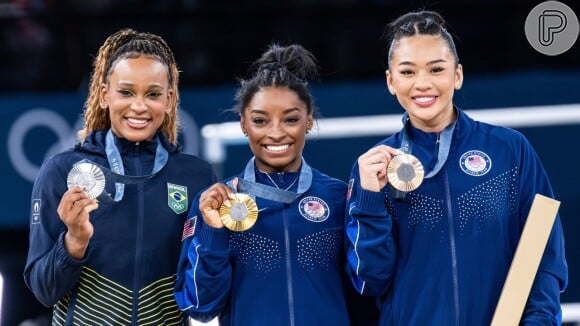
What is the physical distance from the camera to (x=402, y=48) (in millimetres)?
3584

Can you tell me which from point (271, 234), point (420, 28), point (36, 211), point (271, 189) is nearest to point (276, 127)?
point (271, 189)

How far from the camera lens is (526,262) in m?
3.35

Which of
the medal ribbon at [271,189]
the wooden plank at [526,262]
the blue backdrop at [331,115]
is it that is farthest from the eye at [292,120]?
the blue backdrop at [331,115]

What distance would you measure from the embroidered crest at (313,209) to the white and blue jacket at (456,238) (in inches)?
5.3

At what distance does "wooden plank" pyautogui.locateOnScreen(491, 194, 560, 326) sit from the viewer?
333 cm

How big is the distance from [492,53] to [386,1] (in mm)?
627

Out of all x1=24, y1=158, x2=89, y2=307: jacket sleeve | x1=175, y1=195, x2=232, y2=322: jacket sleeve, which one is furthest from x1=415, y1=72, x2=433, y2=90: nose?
x1=24, y1=158, x2=89, y2=307: jacket sleeve

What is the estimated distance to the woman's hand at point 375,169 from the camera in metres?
3.36

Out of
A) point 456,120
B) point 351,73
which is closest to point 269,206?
point 456,120

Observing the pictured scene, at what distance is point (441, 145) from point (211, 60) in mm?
2947

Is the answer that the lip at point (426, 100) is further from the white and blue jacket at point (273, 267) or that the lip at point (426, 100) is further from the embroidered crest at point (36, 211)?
the embroidered crest at point (36, 211)

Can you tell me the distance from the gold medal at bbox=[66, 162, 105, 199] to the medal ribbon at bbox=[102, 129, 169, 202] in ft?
0.35

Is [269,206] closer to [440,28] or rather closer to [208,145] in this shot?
[440,28]

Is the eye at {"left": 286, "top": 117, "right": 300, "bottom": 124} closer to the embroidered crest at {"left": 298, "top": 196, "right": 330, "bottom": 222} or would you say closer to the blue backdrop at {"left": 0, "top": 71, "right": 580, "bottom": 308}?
the embroidered crest at {"left": 298, "top": 196, "right": 330, "bottom": 222}
